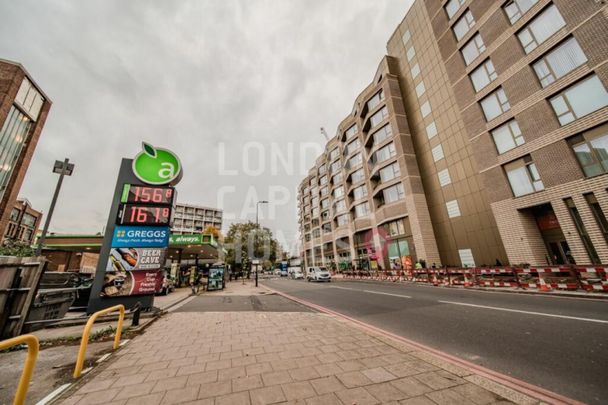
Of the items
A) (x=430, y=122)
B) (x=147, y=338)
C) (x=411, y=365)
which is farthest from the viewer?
(x=430, y=122)

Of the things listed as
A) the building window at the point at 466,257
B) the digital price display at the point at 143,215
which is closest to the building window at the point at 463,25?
the building window at the point at 466,257

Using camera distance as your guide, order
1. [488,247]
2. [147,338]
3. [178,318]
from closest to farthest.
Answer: [147,338] → [178,318] → [488,247]

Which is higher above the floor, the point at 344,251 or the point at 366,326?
the point at 344,251

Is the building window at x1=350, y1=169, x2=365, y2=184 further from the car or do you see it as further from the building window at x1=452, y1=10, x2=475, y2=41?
the building window at x1=452, y1=10, x2=475, y2=41

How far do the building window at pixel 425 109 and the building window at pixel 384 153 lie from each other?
470cm

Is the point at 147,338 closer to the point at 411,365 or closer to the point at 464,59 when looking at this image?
the point at 411,365

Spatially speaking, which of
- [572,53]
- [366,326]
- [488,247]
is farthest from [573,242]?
[366,326]

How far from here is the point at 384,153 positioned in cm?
2917

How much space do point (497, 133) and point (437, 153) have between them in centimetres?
688

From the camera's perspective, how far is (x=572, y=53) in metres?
13.1

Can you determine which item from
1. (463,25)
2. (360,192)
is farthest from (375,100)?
(360,192)

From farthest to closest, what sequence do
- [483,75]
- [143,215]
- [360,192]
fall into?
1. [360,192]
2. [483,75]
3. [143,215]

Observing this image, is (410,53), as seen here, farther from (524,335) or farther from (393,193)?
(524,335)

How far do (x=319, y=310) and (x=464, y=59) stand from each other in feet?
80.3
